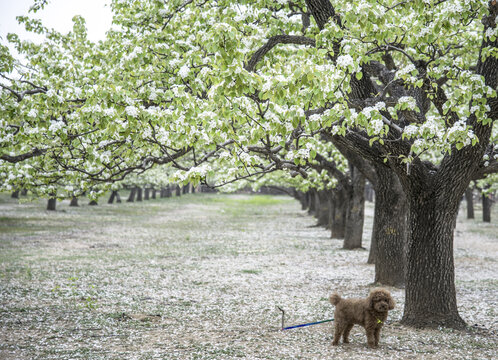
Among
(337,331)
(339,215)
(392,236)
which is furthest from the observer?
(339,215)

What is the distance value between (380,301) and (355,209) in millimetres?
16293

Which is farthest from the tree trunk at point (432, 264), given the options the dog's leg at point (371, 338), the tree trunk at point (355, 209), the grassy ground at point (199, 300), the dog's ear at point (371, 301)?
the tree trunk at point (355, 209)

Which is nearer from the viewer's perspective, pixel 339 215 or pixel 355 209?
pixel 355 209

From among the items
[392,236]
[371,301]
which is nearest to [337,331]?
[371,301]

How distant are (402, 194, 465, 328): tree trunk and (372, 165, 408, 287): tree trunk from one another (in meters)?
5.13

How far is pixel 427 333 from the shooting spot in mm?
9336

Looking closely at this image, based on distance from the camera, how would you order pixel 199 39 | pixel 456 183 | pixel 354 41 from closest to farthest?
pixel 354 41
pixel 456 183
pixel 199 39

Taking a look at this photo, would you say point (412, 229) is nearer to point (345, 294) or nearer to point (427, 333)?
point (427, 333)

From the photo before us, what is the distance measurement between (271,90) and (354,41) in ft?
7.61

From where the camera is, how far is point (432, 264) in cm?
970

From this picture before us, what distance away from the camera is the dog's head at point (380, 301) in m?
7.96

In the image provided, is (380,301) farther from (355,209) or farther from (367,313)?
(355,209)

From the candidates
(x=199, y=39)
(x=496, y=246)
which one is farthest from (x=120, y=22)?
(x=496, y=246)

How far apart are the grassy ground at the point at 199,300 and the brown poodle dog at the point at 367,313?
1.00 feet
